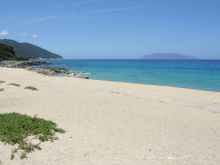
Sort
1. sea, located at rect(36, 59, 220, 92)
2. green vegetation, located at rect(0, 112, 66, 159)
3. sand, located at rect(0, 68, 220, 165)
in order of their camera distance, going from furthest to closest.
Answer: sea, located at rect(36, 59, 220, 92) → green vegetation, located at rect(0, 112, 66, 159) → sand, located at rect(0, 68, 220, 165)

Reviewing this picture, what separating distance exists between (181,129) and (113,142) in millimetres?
4265

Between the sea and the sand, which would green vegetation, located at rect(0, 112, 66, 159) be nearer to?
the sand

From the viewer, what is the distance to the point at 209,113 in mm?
13758

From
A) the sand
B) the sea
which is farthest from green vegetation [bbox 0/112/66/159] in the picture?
the sea

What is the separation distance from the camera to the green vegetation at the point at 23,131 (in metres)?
6.49

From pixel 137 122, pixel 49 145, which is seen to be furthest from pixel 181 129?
pixel 49 145

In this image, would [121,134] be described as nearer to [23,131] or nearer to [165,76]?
[23,131]

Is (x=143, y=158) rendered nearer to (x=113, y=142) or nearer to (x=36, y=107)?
(x=113, y=142)

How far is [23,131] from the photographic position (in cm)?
740

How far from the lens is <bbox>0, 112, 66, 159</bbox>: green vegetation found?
6488 mm

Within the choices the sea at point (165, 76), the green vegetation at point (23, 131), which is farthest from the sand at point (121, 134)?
the sea at point (165, 76)

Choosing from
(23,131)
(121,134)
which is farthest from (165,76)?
(23,131)

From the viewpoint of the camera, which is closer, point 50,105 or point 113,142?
point 113,142

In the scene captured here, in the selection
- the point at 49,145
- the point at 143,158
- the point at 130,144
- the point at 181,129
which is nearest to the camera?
the point at 143,158
